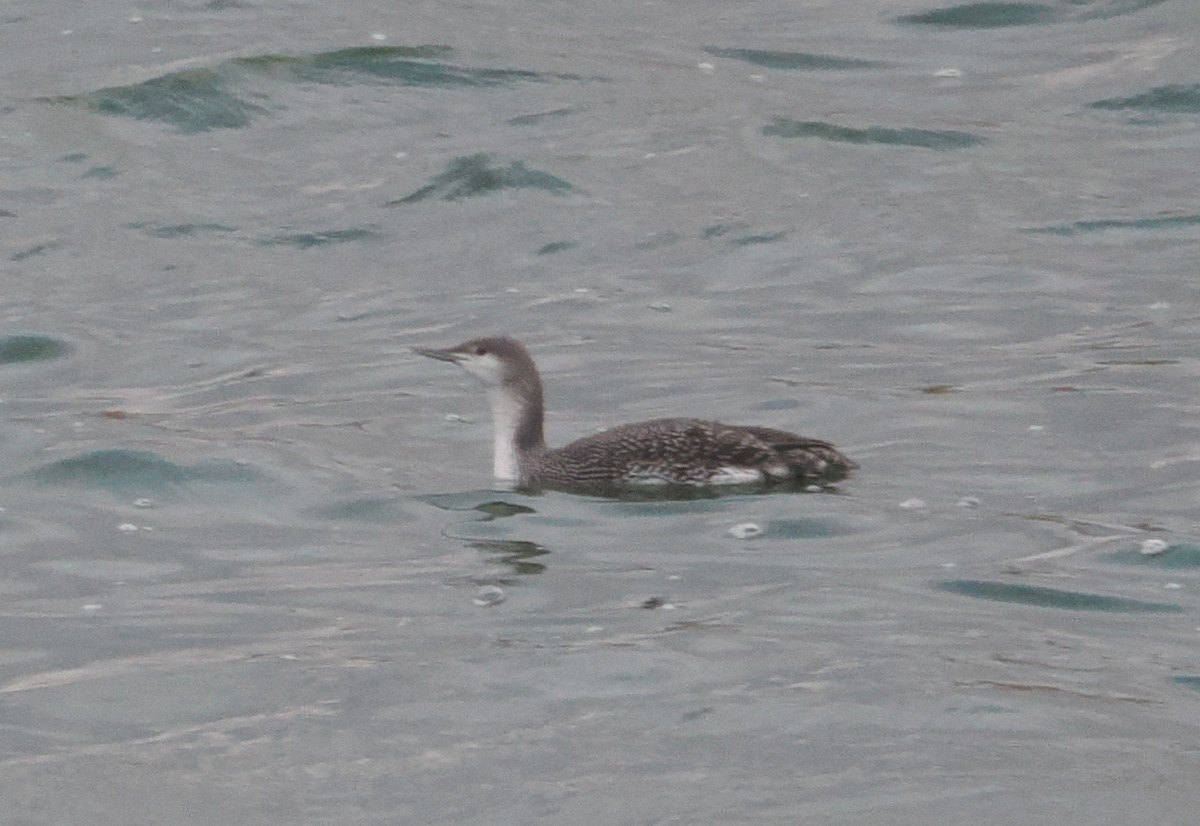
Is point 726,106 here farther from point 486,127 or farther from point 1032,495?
point 1032,495

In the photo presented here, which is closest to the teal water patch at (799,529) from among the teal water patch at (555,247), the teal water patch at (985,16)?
the teal water patch at (555,247)

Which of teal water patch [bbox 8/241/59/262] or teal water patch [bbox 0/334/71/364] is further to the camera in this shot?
teal water patch [bbox 8/241/59/262]

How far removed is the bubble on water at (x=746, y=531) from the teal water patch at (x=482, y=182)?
7784 mm

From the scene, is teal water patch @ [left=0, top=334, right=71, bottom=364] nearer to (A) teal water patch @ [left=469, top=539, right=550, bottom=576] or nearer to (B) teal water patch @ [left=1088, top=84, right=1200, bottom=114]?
(A) teal water patch @ [left=469, top=539, right=550, bottom=576]

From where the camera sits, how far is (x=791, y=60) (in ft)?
68.6

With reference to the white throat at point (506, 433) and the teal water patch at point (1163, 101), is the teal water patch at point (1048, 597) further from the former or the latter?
the teal water patch at point (1163, 101)

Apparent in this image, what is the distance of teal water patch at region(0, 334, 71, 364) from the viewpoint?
566 inches

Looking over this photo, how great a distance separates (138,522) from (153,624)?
166 centimetres

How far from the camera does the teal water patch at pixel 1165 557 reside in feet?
32.3

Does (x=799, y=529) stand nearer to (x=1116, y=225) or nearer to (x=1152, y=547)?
(x=1152, y=547)

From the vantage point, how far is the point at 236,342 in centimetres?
1479

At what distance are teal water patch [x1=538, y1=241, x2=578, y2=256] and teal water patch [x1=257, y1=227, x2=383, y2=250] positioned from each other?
1157 mm

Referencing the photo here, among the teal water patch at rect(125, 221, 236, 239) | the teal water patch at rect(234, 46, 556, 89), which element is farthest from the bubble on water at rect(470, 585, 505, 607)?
the teal water patch at rect(234, 46, 556, 89)

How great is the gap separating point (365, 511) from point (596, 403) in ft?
8.09
